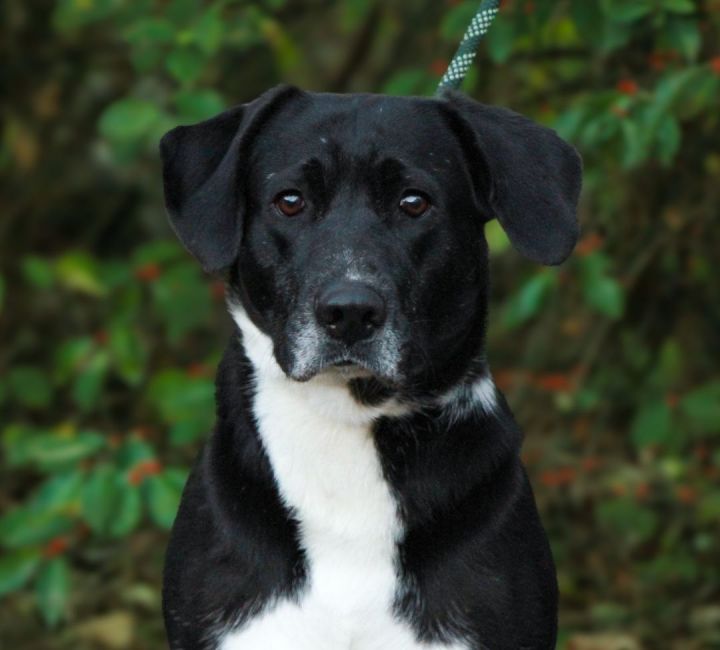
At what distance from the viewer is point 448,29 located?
4.41m

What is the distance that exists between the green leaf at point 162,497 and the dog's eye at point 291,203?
1494 millimetres

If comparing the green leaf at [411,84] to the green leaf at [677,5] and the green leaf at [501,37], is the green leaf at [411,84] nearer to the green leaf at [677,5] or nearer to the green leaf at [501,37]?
the green leaf at [501,37]

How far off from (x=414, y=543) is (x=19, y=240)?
3.98 m

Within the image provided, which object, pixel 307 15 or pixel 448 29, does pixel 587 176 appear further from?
pixel 307 15

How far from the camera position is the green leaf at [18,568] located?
4781mm

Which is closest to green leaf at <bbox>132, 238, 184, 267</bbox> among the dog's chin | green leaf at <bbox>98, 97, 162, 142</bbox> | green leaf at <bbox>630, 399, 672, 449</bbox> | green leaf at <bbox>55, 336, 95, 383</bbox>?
green leaf at <bbox>55, 336, 95, 383</bbox>

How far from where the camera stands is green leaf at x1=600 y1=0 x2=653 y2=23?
4133 mm

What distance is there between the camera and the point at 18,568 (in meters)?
4.82

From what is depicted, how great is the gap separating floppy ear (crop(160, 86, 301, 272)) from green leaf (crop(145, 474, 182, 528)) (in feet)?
4.65

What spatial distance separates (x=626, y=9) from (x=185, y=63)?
1.23 meters

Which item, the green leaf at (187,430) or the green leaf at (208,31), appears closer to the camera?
the green leaf at (208,31)

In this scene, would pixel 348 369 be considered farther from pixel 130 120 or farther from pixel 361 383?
pixel 130 120

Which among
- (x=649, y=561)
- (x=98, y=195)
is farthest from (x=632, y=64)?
(x=98, y=195)

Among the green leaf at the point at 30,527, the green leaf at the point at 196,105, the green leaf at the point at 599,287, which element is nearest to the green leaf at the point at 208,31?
the green leaf at the point at 196,105
